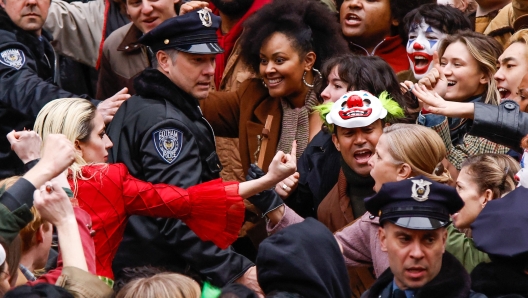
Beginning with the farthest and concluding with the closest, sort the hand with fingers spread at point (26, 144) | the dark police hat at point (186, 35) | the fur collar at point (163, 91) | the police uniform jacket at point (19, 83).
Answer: the police uniform jacket at point (19, 83) → the dark police hat at point (186, 35) → the fur collar at point (163, 91) → the hand with fingers spread at point (26, 144)

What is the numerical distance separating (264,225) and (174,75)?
1.13 m

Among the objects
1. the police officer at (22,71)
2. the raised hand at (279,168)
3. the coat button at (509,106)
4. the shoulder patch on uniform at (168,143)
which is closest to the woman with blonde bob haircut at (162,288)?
the raised hand at (279,168)

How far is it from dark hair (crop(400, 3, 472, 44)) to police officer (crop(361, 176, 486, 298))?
2.71 metres

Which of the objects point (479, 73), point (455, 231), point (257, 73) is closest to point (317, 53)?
point (257, 73)

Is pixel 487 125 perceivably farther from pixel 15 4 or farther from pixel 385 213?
pixel 15 4

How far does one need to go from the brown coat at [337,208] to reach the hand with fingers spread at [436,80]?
696 mm

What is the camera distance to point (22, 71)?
7.18m

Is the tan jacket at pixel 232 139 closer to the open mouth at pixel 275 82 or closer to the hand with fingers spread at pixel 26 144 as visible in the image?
the open mouth at pixel 275 82

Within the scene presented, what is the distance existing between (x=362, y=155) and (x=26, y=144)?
6.06 ft

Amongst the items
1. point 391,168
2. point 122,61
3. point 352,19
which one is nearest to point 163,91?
point 391,168

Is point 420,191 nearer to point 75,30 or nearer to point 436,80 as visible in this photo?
point 436,80

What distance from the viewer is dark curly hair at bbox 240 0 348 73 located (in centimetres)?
732

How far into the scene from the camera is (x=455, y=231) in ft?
18.0

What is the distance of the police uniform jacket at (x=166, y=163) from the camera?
611 cm
